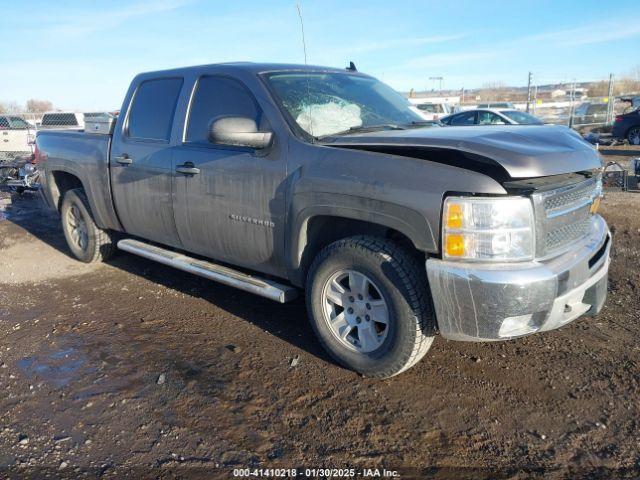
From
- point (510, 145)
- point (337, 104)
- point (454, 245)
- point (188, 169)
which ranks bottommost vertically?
point (454, 245)

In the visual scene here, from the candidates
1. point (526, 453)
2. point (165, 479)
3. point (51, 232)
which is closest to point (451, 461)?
point (526, 453)

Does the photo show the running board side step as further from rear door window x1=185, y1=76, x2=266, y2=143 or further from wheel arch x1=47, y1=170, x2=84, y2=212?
wheel arch x1=47, y1=170, x2=84, y2=212

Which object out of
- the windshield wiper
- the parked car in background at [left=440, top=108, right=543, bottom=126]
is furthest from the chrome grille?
the parked car in background at [left=440, top=108, right=543, bottom=126]

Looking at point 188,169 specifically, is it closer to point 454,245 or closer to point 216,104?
point 216,104

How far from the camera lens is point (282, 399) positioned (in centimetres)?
309

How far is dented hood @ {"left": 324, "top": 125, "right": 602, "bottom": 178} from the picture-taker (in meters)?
2.66

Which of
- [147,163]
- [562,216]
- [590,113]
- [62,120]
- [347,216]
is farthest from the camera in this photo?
[590,113]

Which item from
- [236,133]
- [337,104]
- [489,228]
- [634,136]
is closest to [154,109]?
[236,133]

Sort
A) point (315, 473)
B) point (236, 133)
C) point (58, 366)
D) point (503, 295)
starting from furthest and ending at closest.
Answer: point (58, 366)
point (236, 133)
point (503, 295)
point (315, 473)

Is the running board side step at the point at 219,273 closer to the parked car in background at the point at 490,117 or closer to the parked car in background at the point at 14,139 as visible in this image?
A: the parked car in background at the point at 490,117

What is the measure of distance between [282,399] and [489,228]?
5.13ft

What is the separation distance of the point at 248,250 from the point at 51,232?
533 cm

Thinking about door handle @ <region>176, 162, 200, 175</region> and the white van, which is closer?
door handle @ <region>176, 162, 200, 175</region>

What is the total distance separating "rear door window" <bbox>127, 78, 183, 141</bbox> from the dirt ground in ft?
5.16
